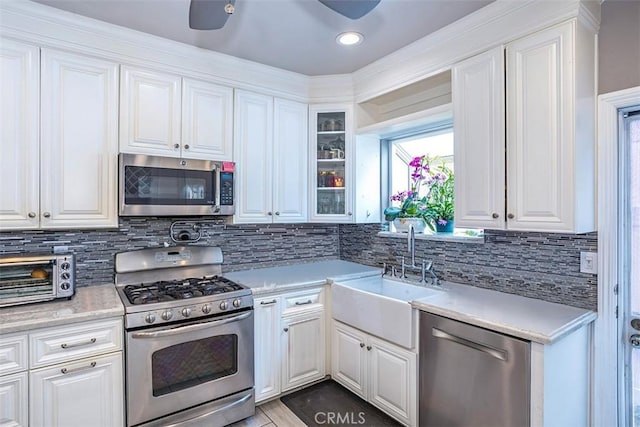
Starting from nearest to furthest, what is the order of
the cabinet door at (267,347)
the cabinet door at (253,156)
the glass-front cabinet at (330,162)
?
1. the cabinet door at (267,347)
2. the cabinet door at (253,156)
3. the glass-front cabinet at (330,162)

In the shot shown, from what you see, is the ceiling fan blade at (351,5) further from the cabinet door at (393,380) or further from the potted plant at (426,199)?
the cabinet door at (393,380)

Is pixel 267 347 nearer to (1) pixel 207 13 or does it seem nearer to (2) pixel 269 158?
(2) pixel 269 158

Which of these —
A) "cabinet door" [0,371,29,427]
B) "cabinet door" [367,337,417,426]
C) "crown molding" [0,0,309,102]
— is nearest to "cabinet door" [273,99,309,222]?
"crown molding" [0,0,309,102]

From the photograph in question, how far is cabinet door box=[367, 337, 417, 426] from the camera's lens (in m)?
1.99

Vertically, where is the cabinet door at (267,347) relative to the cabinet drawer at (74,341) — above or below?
below

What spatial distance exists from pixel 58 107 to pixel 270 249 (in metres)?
1.75

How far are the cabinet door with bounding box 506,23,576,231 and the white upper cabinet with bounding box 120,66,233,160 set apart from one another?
6.05ft

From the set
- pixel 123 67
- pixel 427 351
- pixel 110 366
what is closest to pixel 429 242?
pixel 427 351

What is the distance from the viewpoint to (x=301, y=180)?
2.87 metres

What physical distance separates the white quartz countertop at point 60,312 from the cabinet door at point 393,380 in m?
1.52

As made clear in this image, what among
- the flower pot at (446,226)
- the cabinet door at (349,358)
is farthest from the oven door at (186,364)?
the flower pot at (446,226)

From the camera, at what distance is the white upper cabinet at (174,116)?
→ 2143 millimetres

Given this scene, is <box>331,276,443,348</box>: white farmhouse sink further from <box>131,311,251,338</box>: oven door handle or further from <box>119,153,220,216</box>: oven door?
<box>119,153,220,216</box>: oven door

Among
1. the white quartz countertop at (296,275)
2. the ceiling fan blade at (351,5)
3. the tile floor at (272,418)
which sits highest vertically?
the ceiling fan blade at (351,5)
